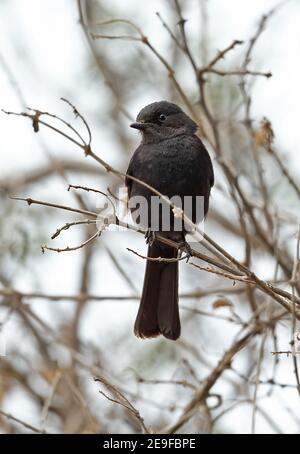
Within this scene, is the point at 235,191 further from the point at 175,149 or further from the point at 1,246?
the point at 1,246

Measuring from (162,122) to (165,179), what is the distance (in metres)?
0.51

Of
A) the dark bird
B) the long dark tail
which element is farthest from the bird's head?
the long dark tail

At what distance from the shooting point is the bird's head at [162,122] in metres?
5.14

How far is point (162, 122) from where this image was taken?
5.21 m

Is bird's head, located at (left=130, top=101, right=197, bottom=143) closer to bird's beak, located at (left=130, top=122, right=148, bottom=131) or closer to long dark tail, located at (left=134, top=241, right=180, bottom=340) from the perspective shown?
bird's beak, located at (left=130, top=122, right=148, bottom=131)

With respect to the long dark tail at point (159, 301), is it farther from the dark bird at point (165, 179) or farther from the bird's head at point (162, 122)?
the bird's head at point (162, 122)

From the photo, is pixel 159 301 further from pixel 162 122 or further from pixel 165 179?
pixel 162 122

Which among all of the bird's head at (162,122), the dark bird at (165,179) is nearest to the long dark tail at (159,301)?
the dark bird at (165,179)

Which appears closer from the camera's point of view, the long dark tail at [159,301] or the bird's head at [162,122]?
the long dark tail at [159,301]

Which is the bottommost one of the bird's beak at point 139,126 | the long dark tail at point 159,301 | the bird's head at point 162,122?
the long dark tail at point 159,301

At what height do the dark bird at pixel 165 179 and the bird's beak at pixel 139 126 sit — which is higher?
the bird's beak at pixel 139 126

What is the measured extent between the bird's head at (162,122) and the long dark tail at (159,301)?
2.20 feet

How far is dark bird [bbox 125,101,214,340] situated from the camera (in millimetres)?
4883

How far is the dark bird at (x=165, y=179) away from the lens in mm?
4883
